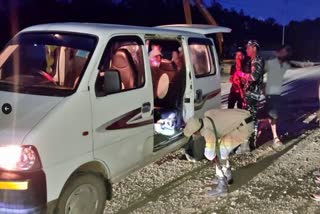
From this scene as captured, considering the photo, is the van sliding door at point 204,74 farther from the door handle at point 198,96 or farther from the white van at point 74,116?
the white van at point 74,116

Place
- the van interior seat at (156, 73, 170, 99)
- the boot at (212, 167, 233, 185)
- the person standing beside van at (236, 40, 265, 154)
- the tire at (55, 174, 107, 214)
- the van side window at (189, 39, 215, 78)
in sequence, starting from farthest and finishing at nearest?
1. the person standing beside van at (236, 40, 265, 154)
2. the van side window at (189, 39, 215, 78)
3. the van interior seat at (156, 73, 170, 99)
4. the boot at (212, 167, 233, 185)
5. the tire at (55, 174, 107, 214)

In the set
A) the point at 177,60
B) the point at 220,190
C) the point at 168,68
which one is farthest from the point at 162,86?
the point at 220,190

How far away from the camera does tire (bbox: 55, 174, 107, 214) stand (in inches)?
173

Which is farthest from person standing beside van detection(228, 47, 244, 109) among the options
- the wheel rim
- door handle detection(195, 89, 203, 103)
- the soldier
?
the wheel rim

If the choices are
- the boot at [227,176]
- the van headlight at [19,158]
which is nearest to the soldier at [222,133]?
the boot at [227,176]

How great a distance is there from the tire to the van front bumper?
35 centimetres

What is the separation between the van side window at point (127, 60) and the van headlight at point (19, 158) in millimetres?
1412

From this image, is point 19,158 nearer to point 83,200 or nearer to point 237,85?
point 83,200

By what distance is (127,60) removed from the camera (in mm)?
5520

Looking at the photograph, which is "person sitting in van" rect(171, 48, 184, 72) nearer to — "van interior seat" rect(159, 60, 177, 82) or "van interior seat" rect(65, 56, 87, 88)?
"van interior seat" rect(159, 60, 177, 82)

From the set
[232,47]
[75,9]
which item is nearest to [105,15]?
[75,9]

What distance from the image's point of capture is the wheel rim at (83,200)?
14.8ft

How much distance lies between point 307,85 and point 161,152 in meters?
13.7

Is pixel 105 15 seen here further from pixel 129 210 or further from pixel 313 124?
pixel 129 210
